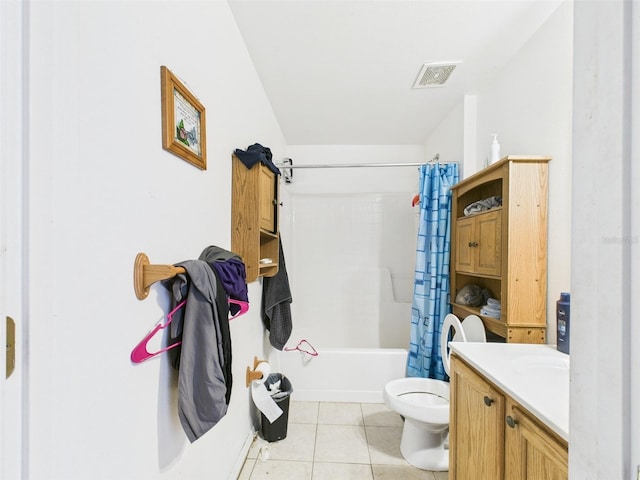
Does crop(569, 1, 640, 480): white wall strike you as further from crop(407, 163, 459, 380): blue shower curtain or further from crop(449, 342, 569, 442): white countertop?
crop(407, 163, 459, 380): blue shower curtain

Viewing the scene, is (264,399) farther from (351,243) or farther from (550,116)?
(550,116)

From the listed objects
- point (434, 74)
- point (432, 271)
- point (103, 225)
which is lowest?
point (432, 271)

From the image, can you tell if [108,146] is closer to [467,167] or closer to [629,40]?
[629,40]

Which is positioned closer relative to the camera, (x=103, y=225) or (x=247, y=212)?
(x=103, y=225)

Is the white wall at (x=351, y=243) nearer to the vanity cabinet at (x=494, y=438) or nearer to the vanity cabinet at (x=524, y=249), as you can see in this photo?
the vanity cabinet at (x=524, y=249)

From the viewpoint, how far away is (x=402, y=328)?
3088 mm

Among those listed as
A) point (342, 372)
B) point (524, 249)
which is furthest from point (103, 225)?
point (342, 372)

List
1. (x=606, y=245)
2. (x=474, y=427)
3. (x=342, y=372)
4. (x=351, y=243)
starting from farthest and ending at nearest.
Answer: (x=351, y=243)
(x=342, y=372)
(x=474, y=427)
(x=606, y=245)

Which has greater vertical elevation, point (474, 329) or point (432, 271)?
point (432, 271)

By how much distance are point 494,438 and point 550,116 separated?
1.45 meters

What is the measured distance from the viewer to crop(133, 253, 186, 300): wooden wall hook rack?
745 mm

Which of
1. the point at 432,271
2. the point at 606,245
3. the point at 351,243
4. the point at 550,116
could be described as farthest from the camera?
the point at 351,243

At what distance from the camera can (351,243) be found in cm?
323

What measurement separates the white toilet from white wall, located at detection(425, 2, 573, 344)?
1.36 feet
